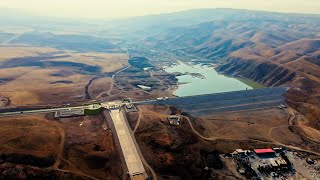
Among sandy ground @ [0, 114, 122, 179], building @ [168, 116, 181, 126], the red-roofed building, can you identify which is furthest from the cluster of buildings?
sandy ground @ [0, 114, 122, 179]

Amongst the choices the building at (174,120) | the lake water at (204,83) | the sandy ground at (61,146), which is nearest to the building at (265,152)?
the building at (174,120)

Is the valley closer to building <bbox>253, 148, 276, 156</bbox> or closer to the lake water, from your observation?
the lake water

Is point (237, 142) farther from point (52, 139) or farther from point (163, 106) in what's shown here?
point (52, 139)

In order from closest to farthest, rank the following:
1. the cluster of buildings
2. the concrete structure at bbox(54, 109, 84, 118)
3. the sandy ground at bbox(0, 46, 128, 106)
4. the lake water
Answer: the cluster of buildings < the concrete structure at bbox(54, 109, 84, 118) < the sandy ground at bbox(0, 46, 128, 106) < the lake water

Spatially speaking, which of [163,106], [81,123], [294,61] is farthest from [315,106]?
[81,123]

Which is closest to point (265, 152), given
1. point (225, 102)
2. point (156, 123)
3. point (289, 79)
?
point (156, 123)

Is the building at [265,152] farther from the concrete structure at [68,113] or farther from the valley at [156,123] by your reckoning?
the concrete structure at [68,113]

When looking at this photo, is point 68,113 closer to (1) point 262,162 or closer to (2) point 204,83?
(1) point 262,162
